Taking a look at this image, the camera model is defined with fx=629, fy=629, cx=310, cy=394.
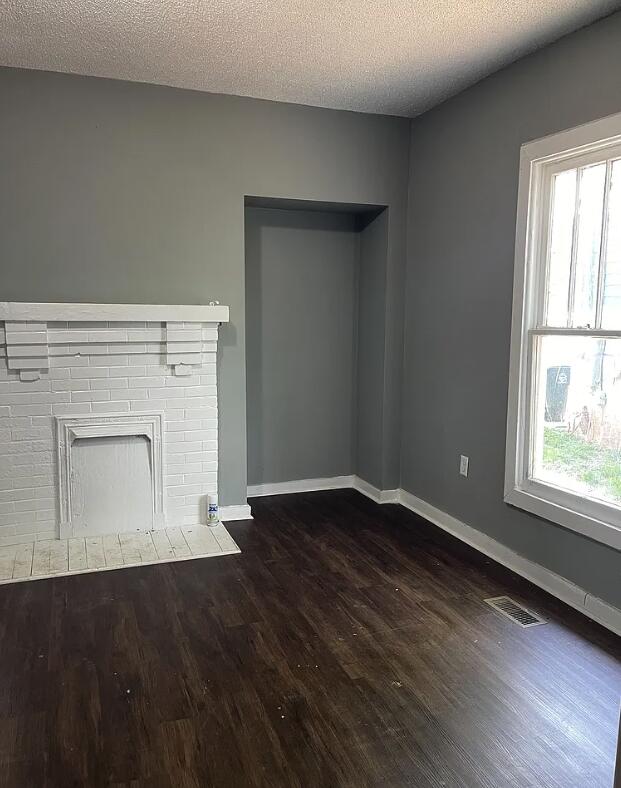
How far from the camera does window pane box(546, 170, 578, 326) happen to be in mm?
2814

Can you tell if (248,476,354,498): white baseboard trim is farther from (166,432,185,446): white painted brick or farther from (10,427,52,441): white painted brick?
(10,427,52,441): white painted brick

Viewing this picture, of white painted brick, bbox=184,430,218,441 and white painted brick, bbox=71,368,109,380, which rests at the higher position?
white painted brick, bbox=71,368,109,380

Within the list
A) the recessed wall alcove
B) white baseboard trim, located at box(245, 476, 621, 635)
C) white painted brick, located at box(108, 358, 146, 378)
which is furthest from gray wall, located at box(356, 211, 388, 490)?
white painted brick, located at box(108, 358, 146, 378)

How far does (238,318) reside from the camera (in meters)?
3.74

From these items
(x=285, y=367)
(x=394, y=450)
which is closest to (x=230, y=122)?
(x=285, y=367)

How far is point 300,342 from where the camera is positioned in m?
4.32

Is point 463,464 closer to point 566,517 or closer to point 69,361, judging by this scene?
point 566,517

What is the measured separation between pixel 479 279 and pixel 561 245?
0.57 m

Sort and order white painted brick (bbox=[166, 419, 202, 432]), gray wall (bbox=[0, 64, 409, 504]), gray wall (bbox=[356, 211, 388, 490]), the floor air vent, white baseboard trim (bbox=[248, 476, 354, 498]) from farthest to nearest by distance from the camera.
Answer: white baseboard trim (bbox=[248, 476, 354, 498]), gray wall (bbox=[356, 211, 388, 490]), white painted brick (bbox=[166, 419, 202, 432]), gray wall (bbox=[0, 64, 409, 504]), the floor air vent

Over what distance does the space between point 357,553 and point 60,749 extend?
71.5 inches

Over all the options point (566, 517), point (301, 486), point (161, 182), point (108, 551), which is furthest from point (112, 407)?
point (566, 517)

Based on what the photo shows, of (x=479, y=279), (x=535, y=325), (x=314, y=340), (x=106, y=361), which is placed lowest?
(x=106, y=361)

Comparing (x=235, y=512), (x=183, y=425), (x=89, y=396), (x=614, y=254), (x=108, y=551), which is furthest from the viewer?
(x=235, y=512)

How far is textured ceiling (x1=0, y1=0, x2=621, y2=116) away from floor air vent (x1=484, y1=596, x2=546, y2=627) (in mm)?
2476
